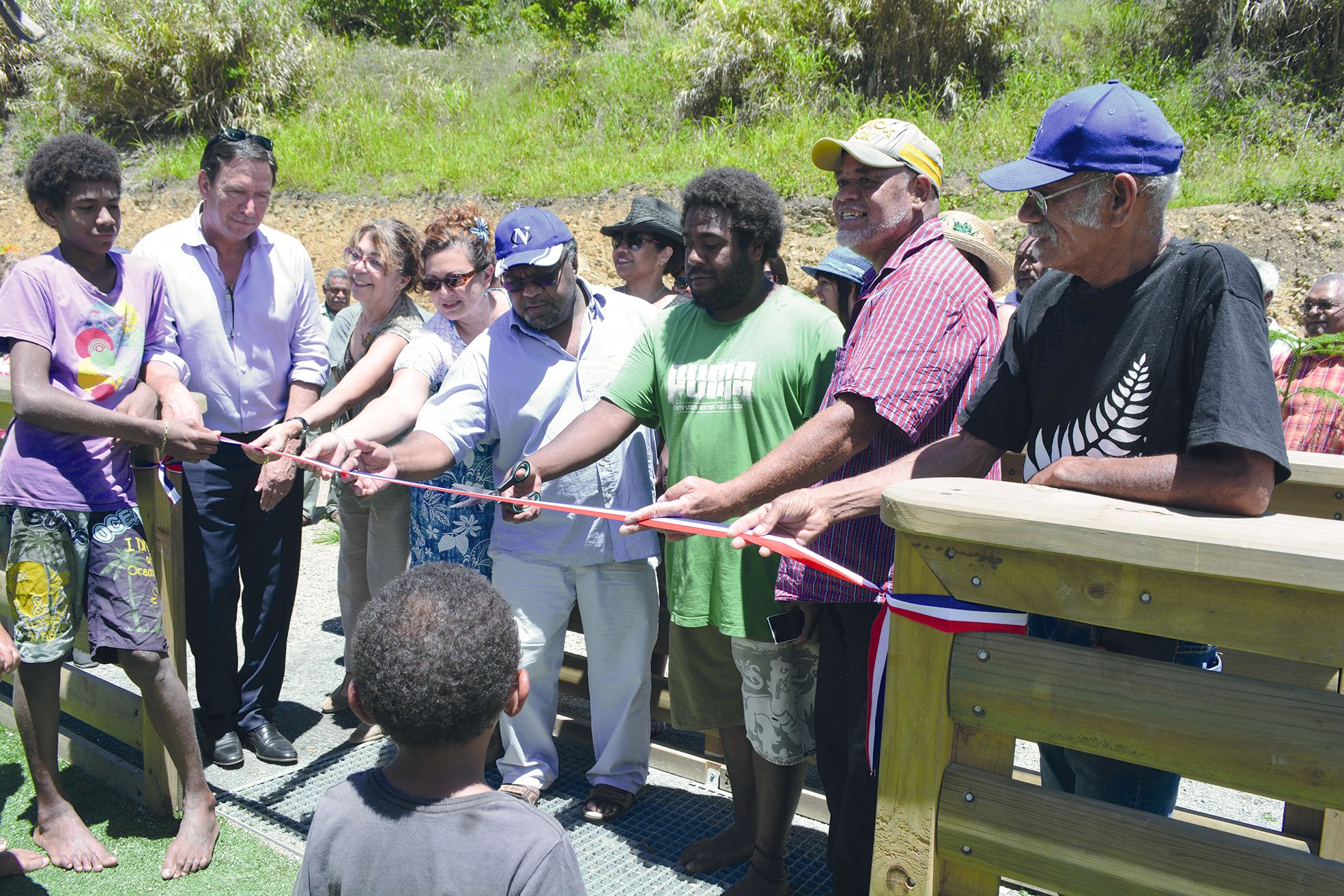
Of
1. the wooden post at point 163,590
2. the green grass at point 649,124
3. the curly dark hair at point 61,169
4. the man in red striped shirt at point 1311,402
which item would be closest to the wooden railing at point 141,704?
the wooden post at point 163,590

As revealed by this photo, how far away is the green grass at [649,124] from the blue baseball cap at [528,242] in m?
7.56

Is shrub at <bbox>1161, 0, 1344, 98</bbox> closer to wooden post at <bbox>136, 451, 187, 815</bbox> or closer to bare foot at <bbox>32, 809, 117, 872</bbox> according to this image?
wooden post at <bbox>136, 451, 187, 815</bbox>

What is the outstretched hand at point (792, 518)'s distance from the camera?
2.42 meters

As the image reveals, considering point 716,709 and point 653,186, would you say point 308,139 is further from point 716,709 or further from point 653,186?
point 716,709

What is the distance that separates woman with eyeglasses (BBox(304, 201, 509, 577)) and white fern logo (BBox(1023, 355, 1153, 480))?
8.38ft

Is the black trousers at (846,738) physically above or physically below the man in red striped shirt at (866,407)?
below

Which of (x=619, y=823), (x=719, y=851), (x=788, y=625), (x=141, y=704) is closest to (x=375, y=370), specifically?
(x=141, y=704)

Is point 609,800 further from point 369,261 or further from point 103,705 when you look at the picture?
point 369,261

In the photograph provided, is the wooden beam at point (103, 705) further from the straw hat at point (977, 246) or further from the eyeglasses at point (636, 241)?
the straw hat at point (977, 246)

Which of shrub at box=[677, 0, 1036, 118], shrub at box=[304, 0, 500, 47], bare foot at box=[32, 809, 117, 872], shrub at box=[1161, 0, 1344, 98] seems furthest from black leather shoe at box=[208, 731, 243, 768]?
shrub at box=[304, 0, 500, 47]

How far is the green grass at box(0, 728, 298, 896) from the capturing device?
336cm

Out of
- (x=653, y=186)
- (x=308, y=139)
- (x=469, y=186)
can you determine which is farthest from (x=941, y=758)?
(x=308, y=139)

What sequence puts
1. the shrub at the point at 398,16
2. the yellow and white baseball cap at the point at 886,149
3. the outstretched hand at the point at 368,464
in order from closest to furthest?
the yellow and white baseball cap at the point at 886,149, the outstretched hand at the point at 368,464, the shrub at the point at 398,16

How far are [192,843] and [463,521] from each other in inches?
59.0
